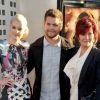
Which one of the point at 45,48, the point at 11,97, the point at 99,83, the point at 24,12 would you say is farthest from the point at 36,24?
the point at 99,83

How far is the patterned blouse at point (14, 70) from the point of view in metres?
2.14

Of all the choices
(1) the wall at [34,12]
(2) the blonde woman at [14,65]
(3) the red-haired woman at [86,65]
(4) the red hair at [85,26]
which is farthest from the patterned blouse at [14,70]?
(1) the wall at [34,12]

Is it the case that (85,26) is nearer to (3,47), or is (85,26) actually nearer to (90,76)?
(90,76)

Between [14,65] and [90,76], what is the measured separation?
0.56 meters

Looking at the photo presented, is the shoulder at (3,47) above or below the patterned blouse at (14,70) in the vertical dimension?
above

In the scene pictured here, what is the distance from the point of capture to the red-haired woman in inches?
76.0

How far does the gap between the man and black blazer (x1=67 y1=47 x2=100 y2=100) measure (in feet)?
0.96

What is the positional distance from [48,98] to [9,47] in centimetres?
49

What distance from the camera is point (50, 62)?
2.25 metres

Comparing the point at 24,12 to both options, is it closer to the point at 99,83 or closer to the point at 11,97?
the point at 11,97

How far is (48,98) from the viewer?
2.26 meters

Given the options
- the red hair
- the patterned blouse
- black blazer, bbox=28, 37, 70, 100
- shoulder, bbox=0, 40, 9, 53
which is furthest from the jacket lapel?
shoulder, bbox=0, 40, 9, 53

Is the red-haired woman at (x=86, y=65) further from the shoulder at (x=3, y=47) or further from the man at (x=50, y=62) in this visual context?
the shoulder at (x=3, y=47)

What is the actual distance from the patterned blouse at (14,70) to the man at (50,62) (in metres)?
0.12
